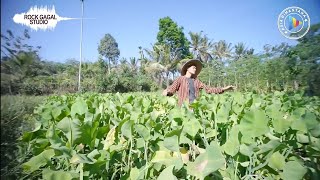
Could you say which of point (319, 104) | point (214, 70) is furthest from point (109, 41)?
point (319, 104)

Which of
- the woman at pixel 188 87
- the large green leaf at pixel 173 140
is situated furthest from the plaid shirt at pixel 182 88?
the large green leaf at pixel 173 140

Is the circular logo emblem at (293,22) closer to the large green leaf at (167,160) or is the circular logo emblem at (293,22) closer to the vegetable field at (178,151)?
the vegetable field at (178,151)

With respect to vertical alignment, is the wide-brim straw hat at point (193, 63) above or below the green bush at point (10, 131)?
above

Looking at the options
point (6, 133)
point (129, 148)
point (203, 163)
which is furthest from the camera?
point (129, 148)

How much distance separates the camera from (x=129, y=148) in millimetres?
918

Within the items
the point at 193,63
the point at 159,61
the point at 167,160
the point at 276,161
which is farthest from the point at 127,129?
the point at 159,61

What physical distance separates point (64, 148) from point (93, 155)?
66mm

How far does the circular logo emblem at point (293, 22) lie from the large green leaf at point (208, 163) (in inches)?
30.8

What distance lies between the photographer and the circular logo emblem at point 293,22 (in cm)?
116

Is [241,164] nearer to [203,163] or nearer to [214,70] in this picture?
[203,163]

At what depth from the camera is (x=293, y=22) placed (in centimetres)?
122

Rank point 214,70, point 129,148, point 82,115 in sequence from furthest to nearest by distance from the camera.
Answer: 1. point 214,70
2. point 82,115
3. point 129,148

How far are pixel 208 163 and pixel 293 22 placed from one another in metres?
0.86

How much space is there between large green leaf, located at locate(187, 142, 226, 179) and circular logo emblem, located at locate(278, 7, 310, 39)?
78 cm
